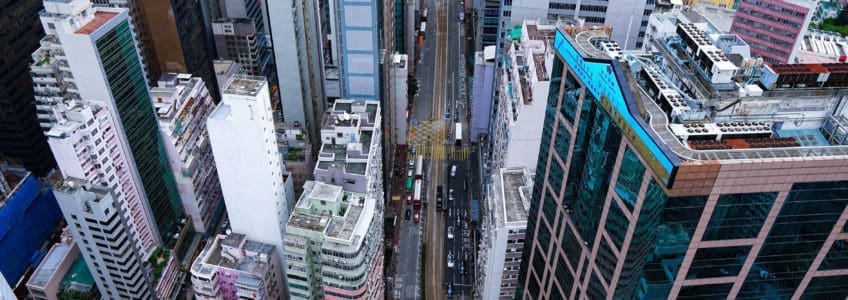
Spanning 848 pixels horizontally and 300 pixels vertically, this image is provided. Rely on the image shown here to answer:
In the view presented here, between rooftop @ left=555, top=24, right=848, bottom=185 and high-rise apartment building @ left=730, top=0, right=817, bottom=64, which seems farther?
high-rise apartment building @ left=730, top=0, right=817, bottom=64

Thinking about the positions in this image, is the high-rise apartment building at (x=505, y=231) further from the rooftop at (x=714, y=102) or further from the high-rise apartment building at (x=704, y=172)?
the rooftop at (x=714, y=102)

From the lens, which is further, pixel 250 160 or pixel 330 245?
pixel 250 160

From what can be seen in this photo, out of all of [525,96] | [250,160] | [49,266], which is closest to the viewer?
[250,160]

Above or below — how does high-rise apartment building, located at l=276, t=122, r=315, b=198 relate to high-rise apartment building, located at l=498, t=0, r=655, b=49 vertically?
below

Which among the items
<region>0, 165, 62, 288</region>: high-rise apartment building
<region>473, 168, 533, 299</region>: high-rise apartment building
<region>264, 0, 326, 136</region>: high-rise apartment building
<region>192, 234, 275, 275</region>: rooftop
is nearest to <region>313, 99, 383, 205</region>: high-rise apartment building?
<region>264, 0, 326, 136</region>: high-rise apartment building

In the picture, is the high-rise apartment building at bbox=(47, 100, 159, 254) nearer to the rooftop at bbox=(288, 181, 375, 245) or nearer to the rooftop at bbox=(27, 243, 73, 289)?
the rooftop at bbox=(27, 243, 73, 289)

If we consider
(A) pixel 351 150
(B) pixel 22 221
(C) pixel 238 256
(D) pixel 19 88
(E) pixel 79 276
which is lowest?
(E) pixel 79 276

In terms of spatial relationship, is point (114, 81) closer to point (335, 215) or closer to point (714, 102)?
point (335, 215)

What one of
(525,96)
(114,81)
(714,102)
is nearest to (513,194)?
(525,96)
